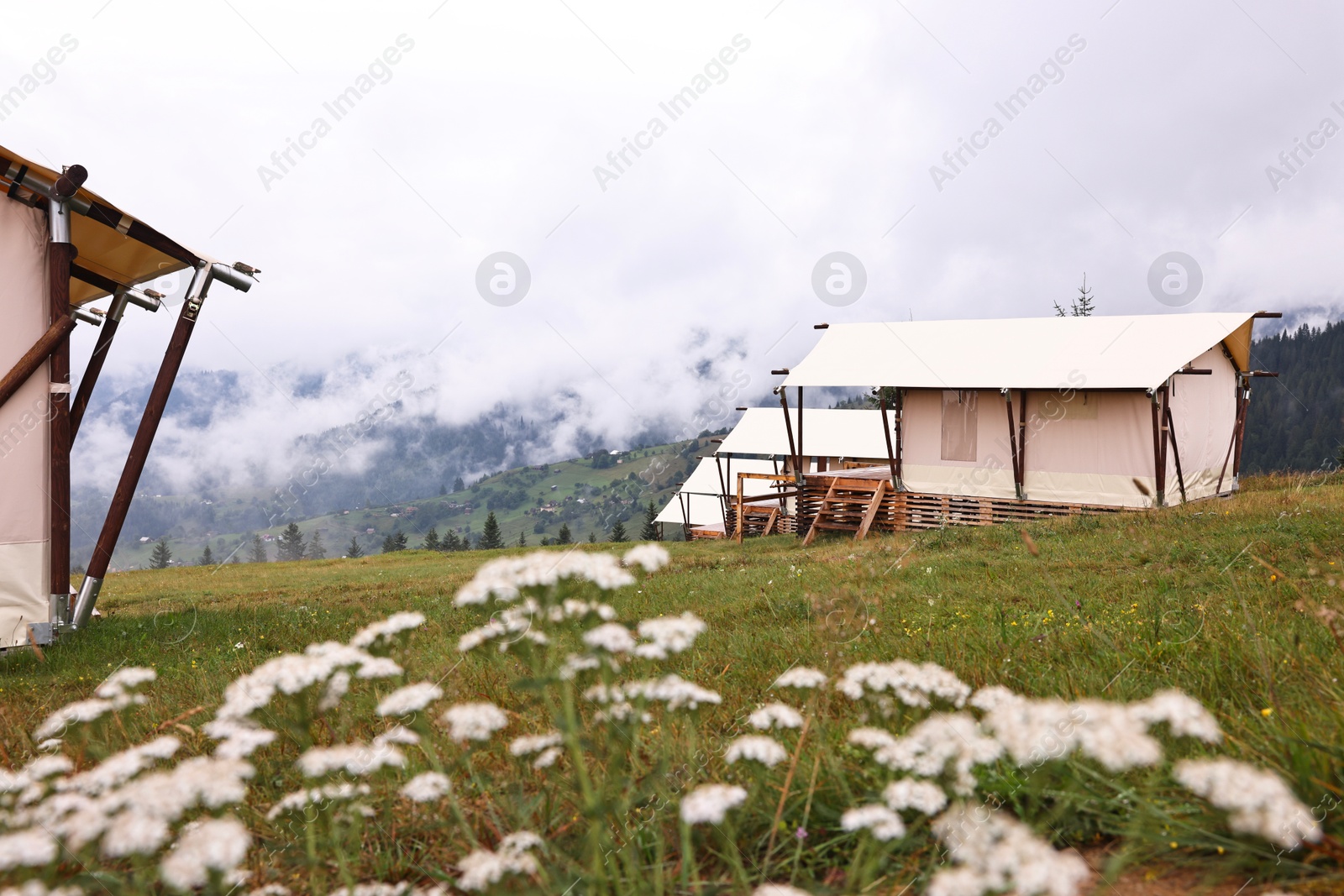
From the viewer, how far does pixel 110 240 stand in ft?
30.5

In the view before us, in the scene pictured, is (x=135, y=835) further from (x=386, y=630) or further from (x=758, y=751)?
(x=758, y=751)

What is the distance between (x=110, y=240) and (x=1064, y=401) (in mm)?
21786

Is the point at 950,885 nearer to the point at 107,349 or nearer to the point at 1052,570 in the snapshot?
the point at 1052,570

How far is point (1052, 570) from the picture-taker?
9094mm

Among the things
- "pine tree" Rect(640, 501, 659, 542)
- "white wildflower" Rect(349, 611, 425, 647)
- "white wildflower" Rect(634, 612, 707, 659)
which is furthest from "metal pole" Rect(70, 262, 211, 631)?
"pine tree" Rect(640, 501, 659, 542)

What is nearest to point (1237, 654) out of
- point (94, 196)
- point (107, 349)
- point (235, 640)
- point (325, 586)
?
point (235, 640)

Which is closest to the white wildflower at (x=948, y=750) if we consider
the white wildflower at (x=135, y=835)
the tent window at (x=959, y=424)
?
the white wildflower at (x=135, y=835)

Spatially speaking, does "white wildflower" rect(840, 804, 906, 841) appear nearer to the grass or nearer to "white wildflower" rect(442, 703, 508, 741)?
the grass

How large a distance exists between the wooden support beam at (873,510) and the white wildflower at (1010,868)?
2160 cm

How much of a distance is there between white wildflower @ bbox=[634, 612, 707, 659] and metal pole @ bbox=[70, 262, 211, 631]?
851cm

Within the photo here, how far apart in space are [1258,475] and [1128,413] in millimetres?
11246

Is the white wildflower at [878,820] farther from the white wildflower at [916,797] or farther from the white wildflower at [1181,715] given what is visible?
the white wildflower at [1181,715]

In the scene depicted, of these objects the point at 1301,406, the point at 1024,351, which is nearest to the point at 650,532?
the point at 1024,351

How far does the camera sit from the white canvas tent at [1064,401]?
65.5ft
